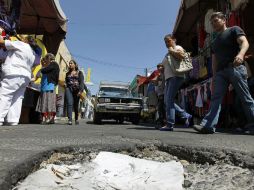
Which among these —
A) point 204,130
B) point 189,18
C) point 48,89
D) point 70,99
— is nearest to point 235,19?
point 189,18

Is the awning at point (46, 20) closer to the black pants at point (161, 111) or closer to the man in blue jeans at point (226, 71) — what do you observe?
the black pants at point (161, 111)

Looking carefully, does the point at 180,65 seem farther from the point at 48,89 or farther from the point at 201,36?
the point at 201,36

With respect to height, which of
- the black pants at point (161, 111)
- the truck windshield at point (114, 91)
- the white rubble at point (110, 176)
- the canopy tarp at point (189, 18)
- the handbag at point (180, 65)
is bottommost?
the white rubble at point (110, 176)

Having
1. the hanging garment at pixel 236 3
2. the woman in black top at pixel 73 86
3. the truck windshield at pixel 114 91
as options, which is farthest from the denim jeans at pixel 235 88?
the truck windshield at pixel 114 91

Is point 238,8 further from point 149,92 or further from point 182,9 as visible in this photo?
point 149,92

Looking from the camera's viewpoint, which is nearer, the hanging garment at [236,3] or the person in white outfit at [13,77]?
the person in white outfit at [13,77]

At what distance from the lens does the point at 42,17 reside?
9.51 metres

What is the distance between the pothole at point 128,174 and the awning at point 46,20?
658cm

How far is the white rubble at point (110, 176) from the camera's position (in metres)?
2.08

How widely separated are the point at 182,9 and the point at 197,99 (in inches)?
118

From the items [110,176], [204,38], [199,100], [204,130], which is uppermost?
[204,38]

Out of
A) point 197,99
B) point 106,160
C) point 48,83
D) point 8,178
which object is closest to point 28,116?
point 48,83

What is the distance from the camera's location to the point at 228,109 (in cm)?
787

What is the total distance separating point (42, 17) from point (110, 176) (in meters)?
8.02
